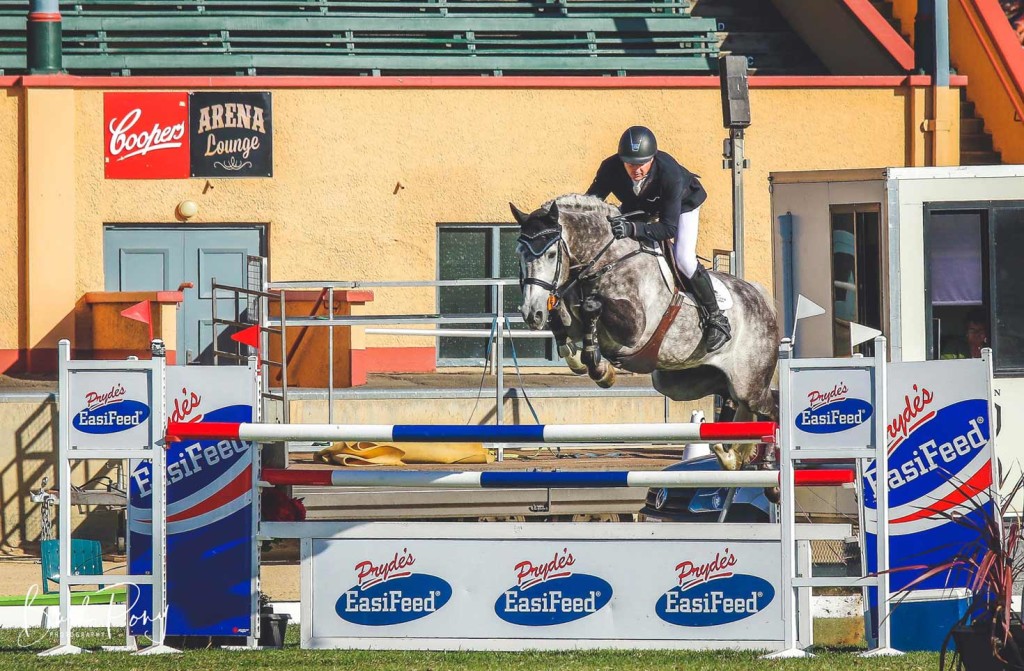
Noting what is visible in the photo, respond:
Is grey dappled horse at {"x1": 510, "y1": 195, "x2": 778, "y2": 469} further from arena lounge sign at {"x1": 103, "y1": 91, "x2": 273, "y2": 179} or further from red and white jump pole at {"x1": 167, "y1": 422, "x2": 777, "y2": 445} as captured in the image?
arena lounge sign at {"x1": 103, "y1": 91, "x2": 273, "y2": 179}

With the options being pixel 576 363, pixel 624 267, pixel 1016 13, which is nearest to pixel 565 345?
pixel 576 363

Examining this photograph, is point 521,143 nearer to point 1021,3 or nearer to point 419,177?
point 419,177

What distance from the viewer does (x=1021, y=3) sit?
66.5ft

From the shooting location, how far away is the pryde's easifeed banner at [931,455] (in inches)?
276

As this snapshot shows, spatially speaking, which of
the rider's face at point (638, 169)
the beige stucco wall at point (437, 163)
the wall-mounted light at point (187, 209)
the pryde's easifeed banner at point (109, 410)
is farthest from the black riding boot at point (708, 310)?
the wall-mounted light at point (187, 209)

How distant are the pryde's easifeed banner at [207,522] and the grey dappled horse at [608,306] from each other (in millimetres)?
1540

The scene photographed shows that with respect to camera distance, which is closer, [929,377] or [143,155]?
[929,377]

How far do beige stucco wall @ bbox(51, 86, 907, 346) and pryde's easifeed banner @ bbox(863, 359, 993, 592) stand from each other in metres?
9.45

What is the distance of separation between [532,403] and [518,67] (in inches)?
207

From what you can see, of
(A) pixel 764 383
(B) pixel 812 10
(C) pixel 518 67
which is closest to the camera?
(A) pixel 764 383

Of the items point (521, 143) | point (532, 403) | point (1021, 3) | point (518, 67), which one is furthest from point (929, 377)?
point (1021, 3)

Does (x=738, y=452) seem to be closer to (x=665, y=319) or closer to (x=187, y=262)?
(x=665, y=319)

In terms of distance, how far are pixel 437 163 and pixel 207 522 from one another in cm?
976

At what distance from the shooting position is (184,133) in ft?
52.7
